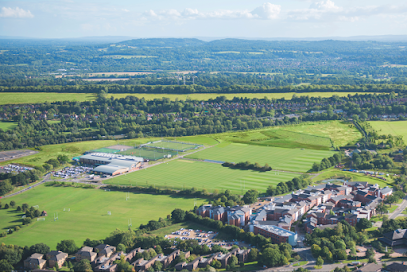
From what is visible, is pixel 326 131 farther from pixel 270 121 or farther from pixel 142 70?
pixel 142 70

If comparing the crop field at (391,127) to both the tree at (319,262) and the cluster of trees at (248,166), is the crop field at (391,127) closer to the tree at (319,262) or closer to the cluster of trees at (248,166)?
the cluster of trees at (248,166)

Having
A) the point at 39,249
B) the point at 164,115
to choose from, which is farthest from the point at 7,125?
the point at 39,249

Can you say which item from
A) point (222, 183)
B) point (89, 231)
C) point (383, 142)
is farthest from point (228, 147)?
point (89, 231)

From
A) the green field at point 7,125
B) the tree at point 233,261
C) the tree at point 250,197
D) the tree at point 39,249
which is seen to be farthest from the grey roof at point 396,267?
the green field at point 7,125

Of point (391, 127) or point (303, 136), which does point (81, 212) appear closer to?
point (303, 136)

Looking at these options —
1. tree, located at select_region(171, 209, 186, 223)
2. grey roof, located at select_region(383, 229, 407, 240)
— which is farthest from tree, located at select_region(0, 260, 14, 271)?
grey roof, located at select_region(383, 229, 407, 240)

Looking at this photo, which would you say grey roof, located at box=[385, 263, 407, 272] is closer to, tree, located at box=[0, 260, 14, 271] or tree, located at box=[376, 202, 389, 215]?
tree, located at box=[376, 202, 389, 215]

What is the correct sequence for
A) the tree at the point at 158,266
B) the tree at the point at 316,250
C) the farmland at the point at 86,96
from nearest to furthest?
the tree at the point at 158,266 < the tree at the point at 316,250 < the farmland at the point at 86,96
